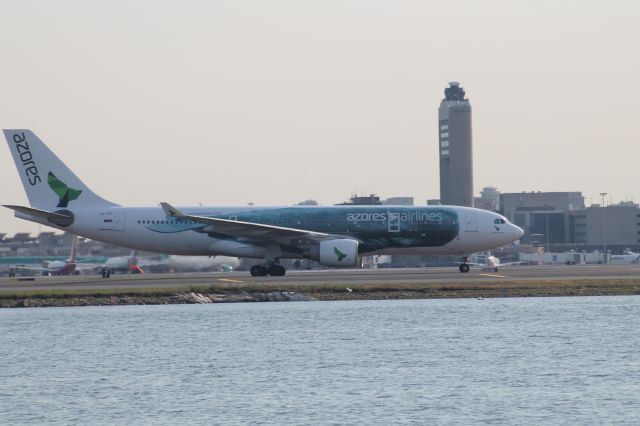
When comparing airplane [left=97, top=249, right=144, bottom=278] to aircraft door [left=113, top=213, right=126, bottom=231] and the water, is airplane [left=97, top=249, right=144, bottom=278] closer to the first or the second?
aircraft door [left=113, top=213, right=126, bottom=231]

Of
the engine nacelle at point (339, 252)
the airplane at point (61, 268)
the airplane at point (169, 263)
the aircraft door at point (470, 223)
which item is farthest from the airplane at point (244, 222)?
the airplane at point (61, 268)

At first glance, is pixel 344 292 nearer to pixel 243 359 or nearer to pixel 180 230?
pixel 180 230

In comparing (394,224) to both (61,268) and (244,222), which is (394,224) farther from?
(61,268)

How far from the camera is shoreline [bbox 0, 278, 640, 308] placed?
187 feet

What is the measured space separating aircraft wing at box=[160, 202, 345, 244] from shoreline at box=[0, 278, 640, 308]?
28.7 feet

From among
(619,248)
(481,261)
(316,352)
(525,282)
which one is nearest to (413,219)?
(525,282)

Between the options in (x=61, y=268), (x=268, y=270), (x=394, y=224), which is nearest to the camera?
(x=394, y=224)

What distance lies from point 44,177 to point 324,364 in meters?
40.4

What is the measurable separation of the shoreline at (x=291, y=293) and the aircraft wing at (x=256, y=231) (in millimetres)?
8757

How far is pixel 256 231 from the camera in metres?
69.6

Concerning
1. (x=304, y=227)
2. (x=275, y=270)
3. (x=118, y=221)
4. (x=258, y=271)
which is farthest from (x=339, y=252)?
(x=118, y=221)

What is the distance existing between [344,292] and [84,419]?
103ft

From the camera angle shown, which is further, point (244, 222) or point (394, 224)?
point (394, 224)

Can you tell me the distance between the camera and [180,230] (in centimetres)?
7138
